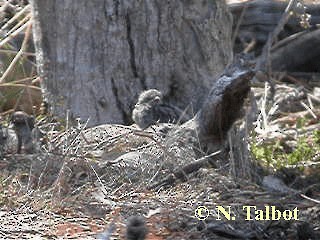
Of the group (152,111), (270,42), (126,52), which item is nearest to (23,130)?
(152,111)

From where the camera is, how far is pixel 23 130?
6.93m

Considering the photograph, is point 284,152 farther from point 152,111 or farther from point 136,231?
point 136,231

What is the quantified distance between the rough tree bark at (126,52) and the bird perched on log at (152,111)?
0.14 metres

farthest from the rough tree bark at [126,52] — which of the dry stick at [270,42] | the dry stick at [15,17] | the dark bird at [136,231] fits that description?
the dark bird at [136,231]

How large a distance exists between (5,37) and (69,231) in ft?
11.0

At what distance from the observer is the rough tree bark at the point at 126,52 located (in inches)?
299

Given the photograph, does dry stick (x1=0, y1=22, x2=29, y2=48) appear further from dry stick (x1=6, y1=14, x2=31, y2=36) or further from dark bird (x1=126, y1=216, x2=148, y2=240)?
dark bird (x1=126, y1=216, x2=148, y2=240)

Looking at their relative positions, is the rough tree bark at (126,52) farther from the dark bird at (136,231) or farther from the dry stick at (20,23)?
the dark bird at (136,231)

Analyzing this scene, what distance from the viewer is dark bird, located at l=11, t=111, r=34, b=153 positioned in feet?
22.4

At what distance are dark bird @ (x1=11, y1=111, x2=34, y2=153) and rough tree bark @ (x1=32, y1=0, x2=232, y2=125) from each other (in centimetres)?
73

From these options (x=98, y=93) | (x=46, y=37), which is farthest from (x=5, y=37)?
(x=98, y=93)

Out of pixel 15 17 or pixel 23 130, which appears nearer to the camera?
pixel 23 130

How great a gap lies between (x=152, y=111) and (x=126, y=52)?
552 millimetres

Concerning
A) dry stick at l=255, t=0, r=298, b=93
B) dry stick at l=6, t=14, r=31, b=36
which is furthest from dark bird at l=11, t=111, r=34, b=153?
dry stick at l=6, t=14, r=31, b=36
